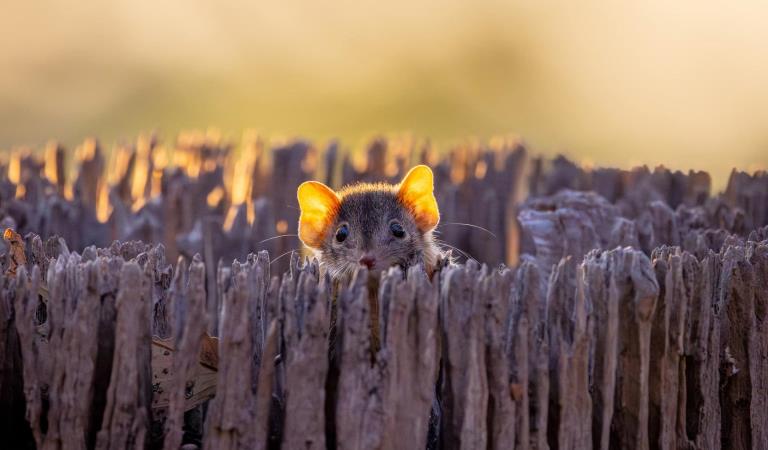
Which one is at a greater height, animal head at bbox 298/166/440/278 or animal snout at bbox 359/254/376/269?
animal head at bbox 298/166/440/278

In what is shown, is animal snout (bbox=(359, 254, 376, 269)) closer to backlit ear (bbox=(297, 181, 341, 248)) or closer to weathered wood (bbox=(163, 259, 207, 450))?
backlit ear (bbox=(297, 181, 341, 248))

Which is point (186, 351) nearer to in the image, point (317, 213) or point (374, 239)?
point (374, 239)

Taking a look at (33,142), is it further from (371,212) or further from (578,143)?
(371,212)

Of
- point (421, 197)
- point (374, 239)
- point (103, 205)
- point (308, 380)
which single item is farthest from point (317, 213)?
point (308, 380)

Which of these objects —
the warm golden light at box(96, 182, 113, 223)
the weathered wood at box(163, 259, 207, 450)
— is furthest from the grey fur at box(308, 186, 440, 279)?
the weathered wood at box(163, 259, 207, 450)

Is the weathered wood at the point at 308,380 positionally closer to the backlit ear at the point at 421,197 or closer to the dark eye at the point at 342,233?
the dark eye at the point at 342,233

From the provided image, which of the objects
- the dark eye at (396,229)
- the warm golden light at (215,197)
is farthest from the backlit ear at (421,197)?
the warm golden light at (215,197)

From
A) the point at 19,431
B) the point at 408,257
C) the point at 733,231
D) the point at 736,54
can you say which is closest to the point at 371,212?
the point at 408,257
